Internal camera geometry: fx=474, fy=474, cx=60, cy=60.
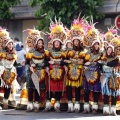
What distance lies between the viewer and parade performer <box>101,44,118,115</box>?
10.6 meters

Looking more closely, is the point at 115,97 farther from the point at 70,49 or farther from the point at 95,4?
the point at 95,4

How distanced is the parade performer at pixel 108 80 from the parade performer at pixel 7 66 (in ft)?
7.16

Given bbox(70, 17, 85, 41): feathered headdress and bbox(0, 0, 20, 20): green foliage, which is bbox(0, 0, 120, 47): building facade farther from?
bbox(70, 17, 85, 41): feathered headdress

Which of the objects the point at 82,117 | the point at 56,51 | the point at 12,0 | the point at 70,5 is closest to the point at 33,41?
the point at 56,51

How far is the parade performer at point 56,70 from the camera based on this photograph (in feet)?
35.8

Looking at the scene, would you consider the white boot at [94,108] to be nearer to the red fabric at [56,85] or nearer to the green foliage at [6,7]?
the red fabric at [56,85]

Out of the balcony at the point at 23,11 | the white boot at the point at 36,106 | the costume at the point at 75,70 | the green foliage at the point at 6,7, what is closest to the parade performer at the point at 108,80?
the costume at the point at 75,70

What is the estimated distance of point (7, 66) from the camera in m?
11.3

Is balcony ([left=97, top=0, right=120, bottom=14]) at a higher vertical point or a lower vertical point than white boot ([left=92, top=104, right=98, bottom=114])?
higher

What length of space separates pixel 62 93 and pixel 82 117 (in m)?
0.98

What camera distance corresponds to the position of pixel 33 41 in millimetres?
11109

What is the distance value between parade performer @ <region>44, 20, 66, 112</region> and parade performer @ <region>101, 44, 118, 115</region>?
96cm

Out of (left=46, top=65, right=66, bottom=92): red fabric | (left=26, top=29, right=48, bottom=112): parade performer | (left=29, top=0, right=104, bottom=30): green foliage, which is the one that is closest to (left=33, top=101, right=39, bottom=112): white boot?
(left=26, top=29, right=48, bottom=112): parade performer

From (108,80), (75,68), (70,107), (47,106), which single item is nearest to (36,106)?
(47,106)
